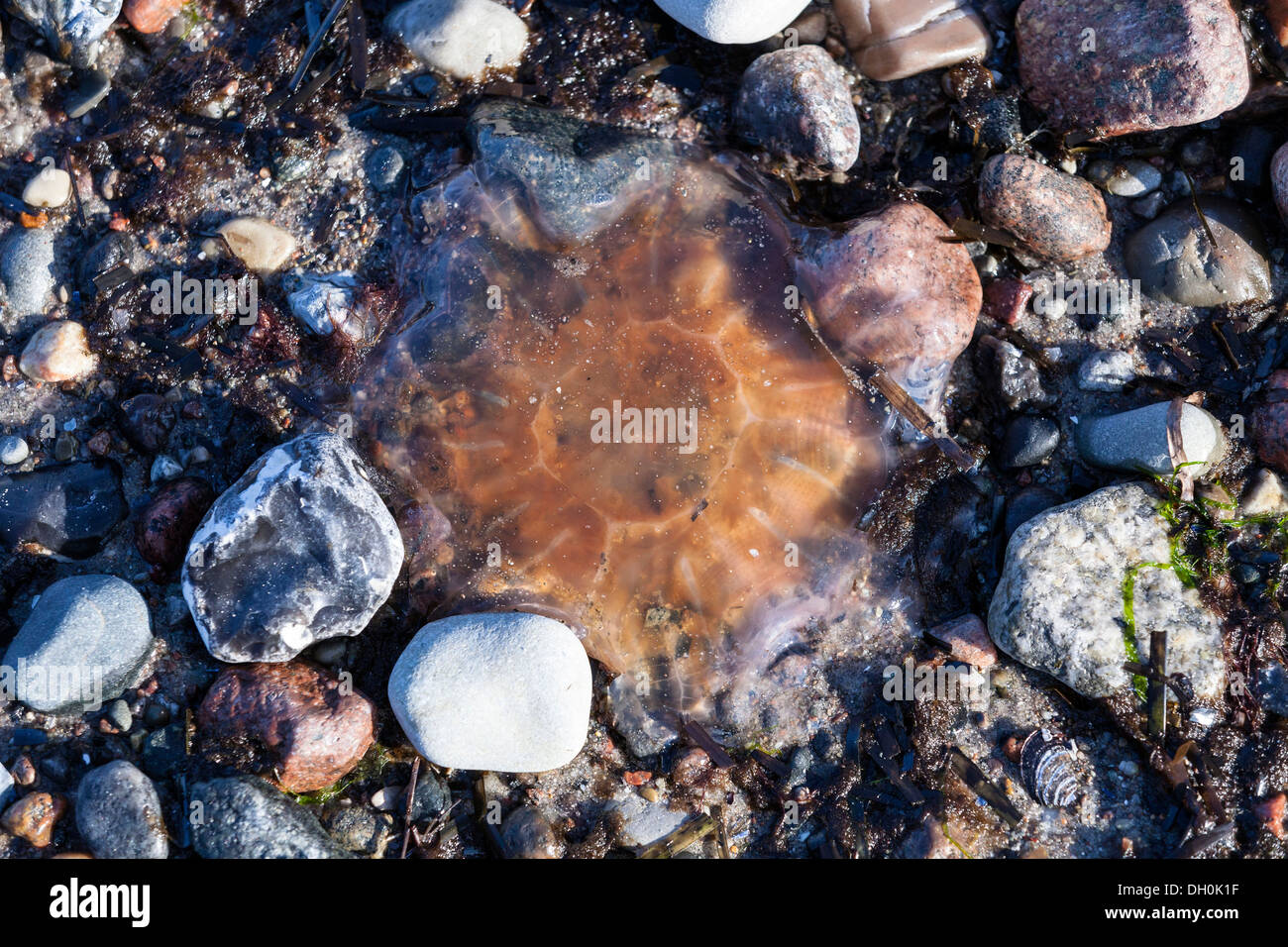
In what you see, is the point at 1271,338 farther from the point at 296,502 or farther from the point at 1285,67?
the point at 296,502

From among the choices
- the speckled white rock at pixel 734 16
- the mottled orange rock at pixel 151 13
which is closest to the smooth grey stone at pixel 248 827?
the mottled orange rock at pixel 151 13

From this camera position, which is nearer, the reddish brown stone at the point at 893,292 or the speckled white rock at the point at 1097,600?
the speckled white rock at the point at 1097,600

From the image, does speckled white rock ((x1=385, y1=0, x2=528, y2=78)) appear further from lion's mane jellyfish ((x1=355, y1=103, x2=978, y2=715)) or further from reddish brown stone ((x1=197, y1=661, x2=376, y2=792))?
reddish brown stone ((x1=197, y1=661, x2=376, y2=792))

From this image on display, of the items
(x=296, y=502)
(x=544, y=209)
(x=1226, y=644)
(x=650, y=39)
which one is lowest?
(x=1226, y=644)

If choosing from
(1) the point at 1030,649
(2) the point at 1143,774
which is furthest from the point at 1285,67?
(2) the point at 1143,774

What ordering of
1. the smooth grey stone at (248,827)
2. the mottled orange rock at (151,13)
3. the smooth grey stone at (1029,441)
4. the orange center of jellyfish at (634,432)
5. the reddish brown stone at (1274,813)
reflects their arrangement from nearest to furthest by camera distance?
the smooth grey stone at (248,827) → the reddish brown stone at (1274,813) → the orange center of jellyfish at (634,432) → the smooth grey stone at (1029,441) → the mottled orange rock at (151,13)

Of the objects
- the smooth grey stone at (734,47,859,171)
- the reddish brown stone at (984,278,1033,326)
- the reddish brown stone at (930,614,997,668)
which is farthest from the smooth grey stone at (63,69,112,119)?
the reddish brown stone at (930,614,997,668)

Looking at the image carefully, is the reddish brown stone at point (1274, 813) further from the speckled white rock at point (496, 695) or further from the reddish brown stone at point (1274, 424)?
the speckled white rock at point (496, 695)
